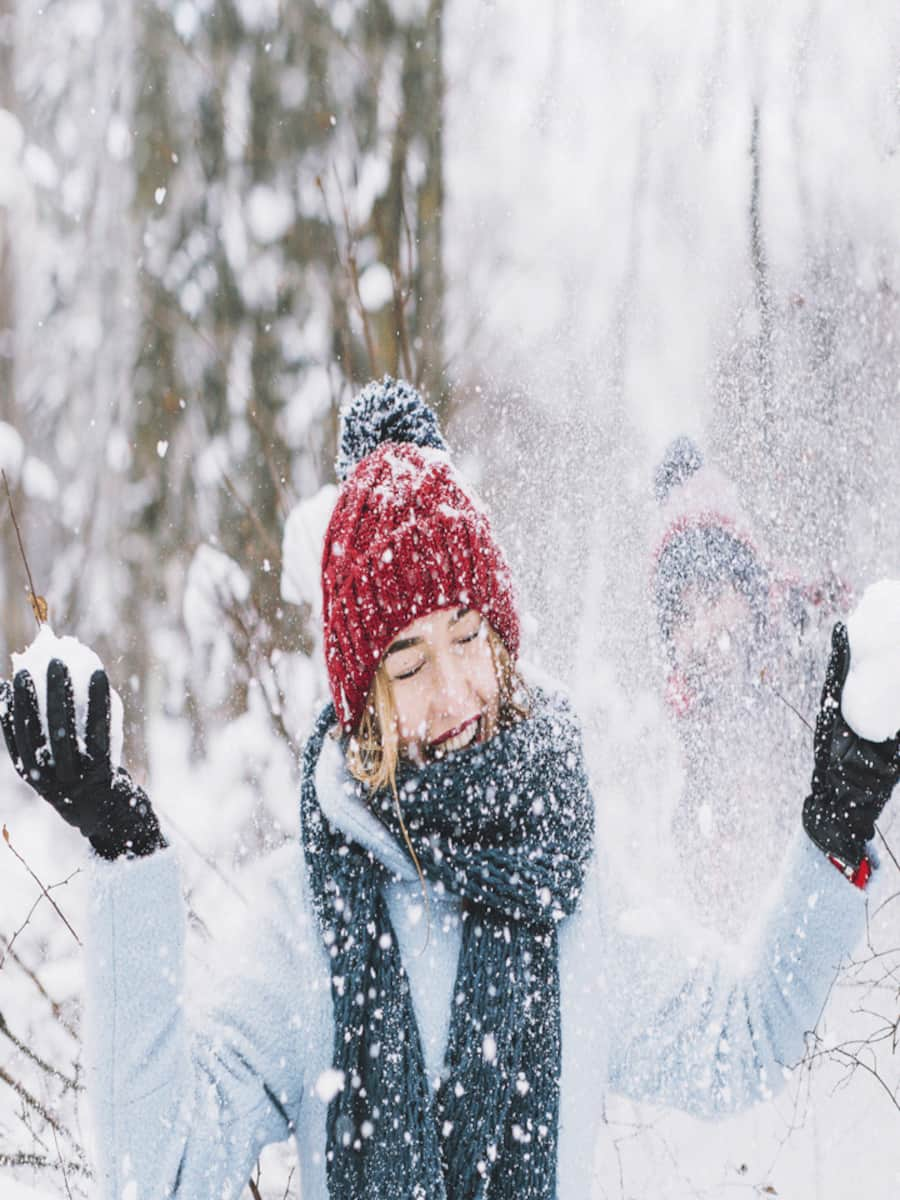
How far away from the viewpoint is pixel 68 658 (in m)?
0.79

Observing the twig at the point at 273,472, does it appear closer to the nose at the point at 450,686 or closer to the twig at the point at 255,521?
the twig at the point at 255,521

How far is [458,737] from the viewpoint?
1102 mm

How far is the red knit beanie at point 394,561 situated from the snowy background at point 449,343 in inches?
59.6

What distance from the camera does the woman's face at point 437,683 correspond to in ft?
3.53

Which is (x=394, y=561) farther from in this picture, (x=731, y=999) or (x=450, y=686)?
(x=731, y=999)

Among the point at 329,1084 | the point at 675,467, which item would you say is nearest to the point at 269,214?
the point at 675,467

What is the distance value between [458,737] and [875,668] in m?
0.49

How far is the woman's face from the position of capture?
1.08 metres

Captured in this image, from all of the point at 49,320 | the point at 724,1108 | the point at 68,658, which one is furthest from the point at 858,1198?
the point at 49,320

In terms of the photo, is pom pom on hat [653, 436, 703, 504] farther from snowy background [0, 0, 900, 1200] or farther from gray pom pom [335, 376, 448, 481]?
gray pom pom [335, 376, 448, 481]

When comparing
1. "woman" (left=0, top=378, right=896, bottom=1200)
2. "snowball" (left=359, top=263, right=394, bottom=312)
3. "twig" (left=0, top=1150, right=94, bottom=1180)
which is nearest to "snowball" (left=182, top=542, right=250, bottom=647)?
"snowball" (left=359, top=263, right=394, bottom=312)

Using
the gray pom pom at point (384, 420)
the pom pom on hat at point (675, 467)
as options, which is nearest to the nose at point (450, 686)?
the gray pom pom at point (384, 420)

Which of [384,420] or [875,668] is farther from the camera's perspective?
[384,420]

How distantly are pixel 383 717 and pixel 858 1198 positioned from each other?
1629 mm
